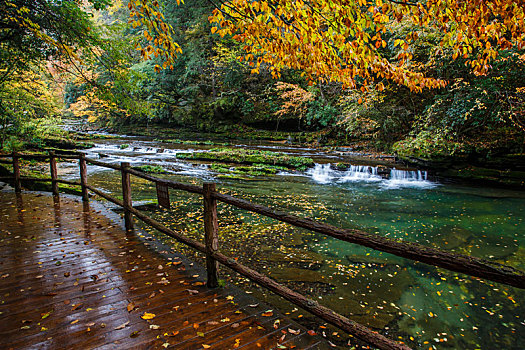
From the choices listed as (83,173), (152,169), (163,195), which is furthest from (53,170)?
(152,169)

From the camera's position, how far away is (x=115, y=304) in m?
2.96

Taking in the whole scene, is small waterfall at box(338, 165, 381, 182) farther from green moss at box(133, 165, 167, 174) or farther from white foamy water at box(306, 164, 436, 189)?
green moss at box(133, 165, 167, 174)

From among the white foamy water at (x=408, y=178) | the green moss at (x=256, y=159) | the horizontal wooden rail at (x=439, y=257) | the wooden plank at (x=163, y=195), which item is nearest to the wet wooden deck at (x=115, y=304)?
the wooden plank at (x=163, y=195)

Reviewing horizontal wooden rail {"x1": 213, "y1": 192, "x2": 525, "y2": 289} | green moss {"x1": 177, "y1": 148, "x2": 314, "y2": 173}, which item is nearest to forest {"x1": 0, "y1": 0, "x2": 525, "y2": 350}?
horizontal wooden rail {"x1": 213, "y1": 192, "x2": 525, "y2": 289}

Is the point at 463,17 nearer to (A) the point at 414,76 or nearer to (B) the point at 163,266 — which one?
(A) the point at 414,76

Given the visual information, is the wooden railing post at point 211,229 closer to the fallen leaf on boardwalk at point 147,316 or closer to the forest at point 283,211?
the forest at point 283,211

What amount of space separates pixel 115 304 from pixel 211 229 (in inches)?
49.2

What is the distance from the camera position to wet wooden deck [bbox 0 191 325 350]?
245 centimetres

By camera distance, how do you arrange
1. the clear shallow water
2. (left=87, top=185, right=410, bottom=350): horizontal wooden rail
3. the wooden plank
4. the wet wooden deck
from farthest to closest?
the wooden plank < the clear shallow water < the wet wooden deck < (left=87, top=185, right=410, bottom=350): horizontal wooden rail

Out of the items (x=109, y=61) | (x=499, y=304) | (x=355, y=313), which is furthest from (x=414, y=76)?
(x=109, y=61)

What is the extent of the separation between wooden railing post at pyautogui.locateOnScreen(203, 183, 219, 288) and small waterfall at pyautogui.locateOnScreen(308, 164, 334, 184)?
1048cm

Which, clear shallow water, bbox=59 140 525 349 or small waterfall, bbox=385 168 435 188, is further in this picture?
small waterfall, bbox=385 168 435 188

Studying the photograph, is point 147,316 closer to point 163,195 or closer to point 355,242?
point 163,195

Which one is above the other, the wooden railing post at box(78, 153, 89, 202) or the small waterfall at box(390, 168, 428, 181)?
the wooden railing post at box(78, 153, 89, 202)
